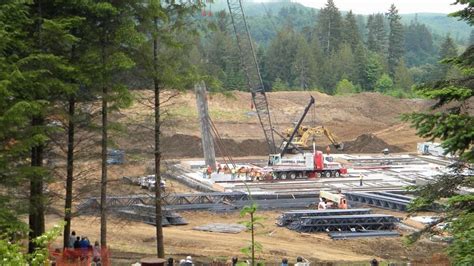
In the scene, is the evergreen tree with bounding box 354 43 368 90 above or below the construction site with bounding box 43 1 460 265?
above

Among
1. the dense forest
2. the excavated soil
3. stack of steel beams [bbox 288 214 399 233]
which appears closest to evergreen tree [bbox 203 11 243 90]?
the dense forest

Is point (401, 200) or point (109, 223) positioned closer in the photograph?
point (109, 223)

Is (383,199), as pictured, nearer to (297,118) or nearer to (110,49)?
(110,49)

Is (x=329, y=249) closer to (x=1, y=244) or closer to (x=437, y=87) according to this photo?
(x=437, y=87)

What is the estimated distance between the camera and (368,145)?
6475 cm

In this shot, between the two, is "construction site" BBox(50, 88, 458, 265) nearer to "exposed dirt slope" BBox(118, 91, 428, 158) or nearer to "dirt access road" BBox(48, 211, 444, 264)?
"dirt access road" BBox(48, 211, 444, 264)

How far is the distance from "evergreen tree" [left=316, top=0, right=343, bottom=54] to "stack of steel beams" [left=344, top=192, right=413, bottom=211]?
270 feet

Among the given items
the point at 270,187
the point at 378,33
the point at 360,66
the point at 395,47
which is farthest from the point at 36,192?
the point at 378,33

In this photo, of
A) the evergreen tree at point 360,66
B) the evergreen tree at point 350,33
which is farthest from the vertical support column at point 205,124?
the evergreen tree at point 350,33

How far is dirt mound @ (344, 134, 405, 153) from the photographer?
6444cm

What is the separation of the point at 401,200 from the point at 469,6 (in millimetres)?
26675

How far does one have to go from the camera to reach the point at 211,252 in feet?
84.7

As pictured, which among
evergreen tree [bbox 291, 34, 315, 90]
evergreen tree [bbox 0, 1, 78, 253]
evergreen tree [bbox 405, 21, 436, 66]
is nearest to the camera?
evergreen tree [bbox 0, 1, 78, 253]

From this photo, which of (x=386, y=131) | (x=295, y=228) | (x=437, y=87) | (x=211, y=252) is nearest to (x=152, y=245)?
(x=211, y=252)
